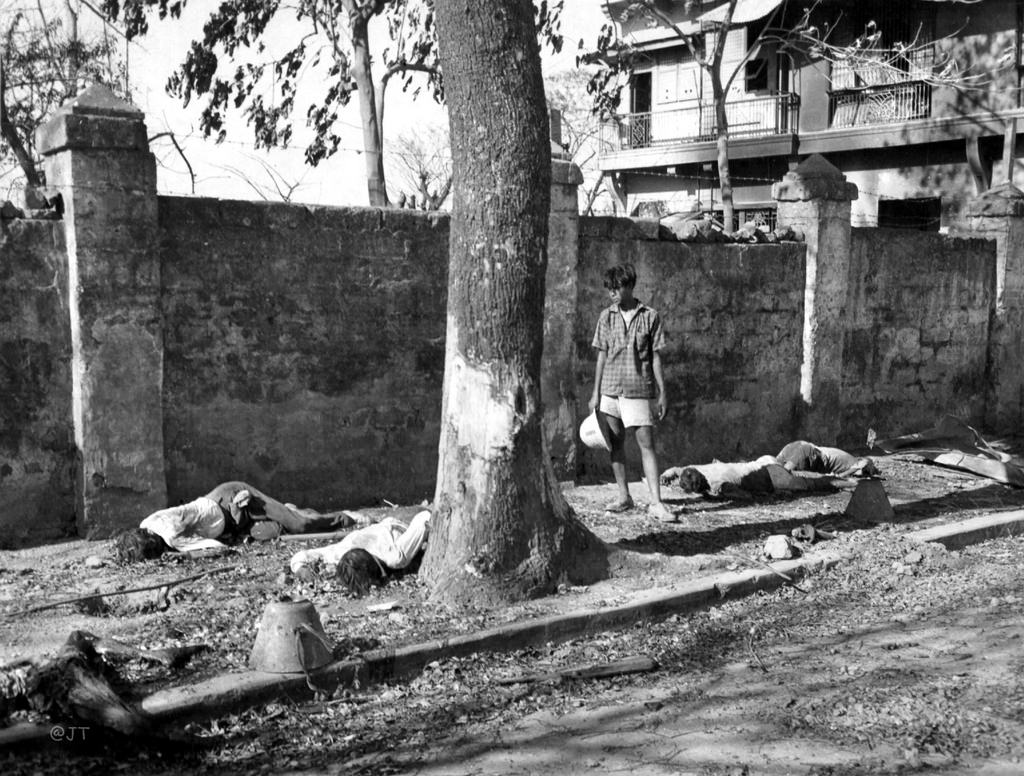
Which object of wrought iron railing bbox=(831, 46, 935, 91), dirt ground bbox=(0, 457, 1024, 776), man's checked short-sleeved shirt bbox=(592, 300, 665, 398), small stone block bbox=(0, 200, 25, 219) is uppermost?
wrought iron railing bbox=(831, 46, 935, 91)

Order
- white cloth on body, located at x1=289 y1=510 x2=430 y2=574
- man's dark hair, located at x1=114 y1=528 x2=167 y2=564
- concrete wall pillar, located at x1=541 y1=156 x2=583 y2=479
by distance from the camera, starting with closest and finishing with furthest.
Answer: white cloth on body, located at x1=289 y1=510 x2=430 y2=574, man's dark hair, located at x1=114 y1=528 x2=167 y2=564, concrete wall pillar, located at x1=541 y1=156 x2=583 y2=479

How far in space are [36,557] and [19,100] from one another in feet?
48.7

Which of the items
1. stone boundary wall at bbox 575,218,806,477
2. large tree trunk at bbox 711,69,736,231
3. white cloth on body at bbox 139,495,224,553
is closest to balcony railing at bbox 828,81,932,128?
large tree trunk at bbox 711,69,736,231

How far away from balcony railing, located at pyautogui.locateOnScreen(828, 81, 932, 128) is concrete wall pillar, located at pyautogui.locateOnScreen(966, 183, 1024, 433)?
10.5 meters

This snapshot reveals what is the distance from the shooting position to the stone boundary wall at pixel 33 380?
22.8 ft

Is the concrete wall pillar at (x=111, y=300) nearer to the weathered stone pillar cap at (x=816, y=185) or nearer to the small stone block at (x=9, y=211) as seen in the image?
the small stone block at (x=9, y=211)

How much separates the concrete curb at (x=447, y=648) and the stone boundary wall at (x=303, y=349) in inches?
119

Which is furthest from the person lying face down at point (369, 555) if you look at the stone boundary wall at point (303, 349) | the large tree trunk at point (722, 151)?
the large tree trunk at point (722, 151)

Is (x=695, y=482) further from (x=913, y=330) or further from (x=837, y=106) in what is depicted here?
(x=837, y=106)

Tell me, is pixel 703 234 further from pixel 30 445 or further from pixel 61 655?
pixel 61 655

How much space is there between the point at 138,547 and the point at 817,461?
6011 mm

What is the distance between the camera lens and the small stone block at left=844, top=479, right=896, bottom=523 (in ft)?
26.8

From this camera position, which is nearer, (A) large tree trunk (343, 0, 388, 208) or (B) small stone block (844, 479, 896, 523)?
(B) small stone block (844, 479, 896, 523)

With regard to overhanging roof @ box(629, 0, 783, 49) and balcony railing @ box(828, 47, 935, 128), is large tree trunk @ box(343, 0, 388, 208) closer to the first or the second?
overhanging roof @ box(629, 0, 783, 49)
